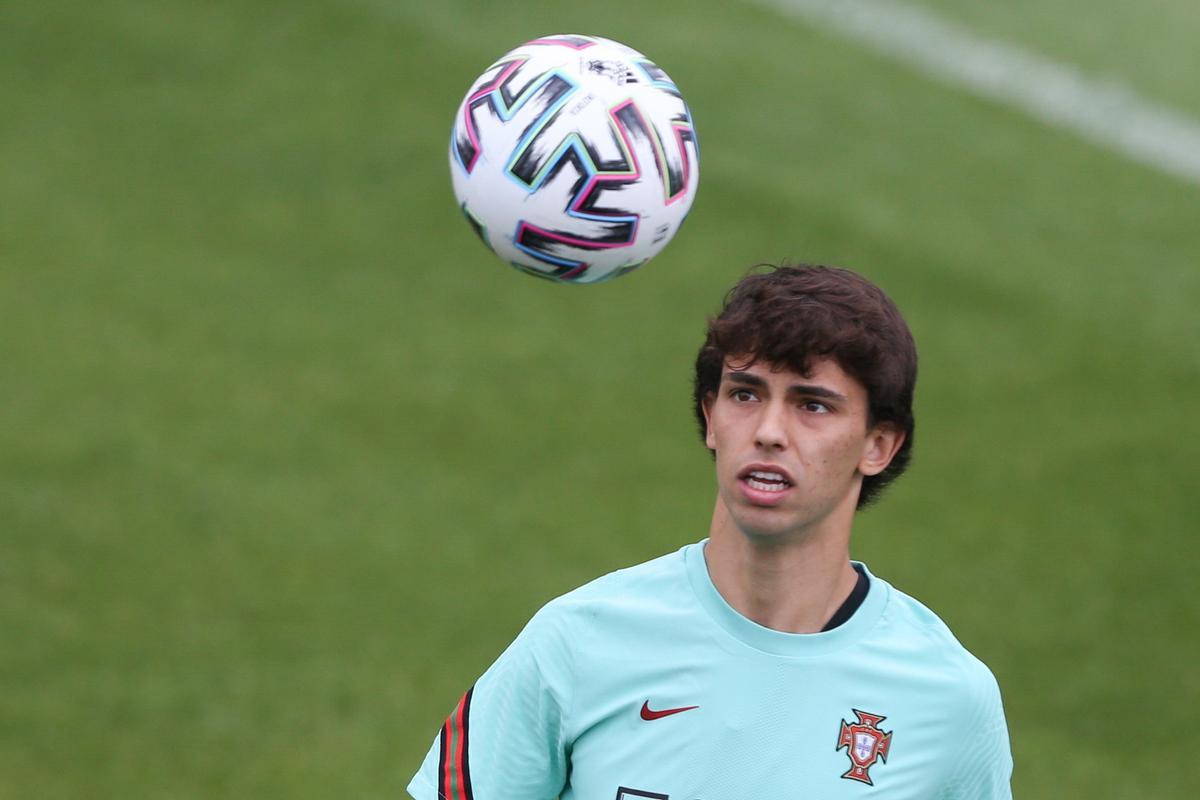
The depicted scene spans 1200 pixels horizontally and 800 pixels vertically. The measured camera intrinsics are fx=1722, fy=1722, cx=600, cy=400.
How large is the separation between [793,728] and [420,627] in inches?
261

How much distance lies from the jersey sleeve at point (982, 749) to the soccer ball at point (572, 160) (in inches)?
65.0

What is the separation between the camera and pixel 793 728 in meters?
4.12

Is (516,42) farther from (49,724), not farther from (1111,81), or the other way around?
(49,724)

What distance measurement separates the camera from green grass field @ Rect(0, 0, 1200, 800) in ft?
32.9

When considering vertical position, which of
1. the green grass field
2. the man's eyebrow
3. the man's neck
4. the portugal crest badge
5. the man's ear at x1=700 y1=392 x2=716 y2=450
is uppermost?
the man's eyebrow

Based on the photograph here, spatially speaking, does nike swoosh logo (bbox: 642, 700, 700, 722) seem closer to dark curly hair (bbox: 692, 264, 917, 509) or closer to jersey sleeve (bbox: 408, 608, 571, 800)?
jersey sleeve (bbox: 408, 608, 571, 800)

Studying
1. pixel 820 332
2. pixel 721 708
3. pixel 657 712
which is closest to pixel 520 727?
pixel 657 712

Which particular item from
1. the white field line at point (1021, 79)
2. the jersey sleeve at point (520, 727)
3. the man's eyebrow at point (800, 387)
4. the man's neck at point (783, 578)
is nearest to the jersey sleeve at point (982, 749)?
the man's neck at point (783, 578)

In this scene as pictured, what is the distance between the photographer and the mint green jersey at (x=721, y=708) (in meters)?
4.11

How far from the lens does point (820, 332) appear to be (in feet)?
13.5

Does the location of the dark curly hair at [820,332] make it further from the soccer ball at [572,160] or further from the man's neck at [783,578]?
the soccer ball at [572,160]

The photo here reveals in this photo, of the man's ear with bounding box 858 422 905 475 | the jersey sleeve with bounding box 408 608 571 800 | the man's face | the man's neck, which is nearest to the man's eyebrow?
the man's face

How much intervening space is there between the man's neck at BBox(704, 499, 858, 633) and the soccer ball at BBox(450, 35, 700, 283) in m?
1.12

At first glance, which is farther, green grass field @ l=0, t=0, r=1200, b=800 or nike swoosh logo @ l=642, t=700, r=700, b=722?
green grass field @ l=0, t=0, r=1200, b=800
